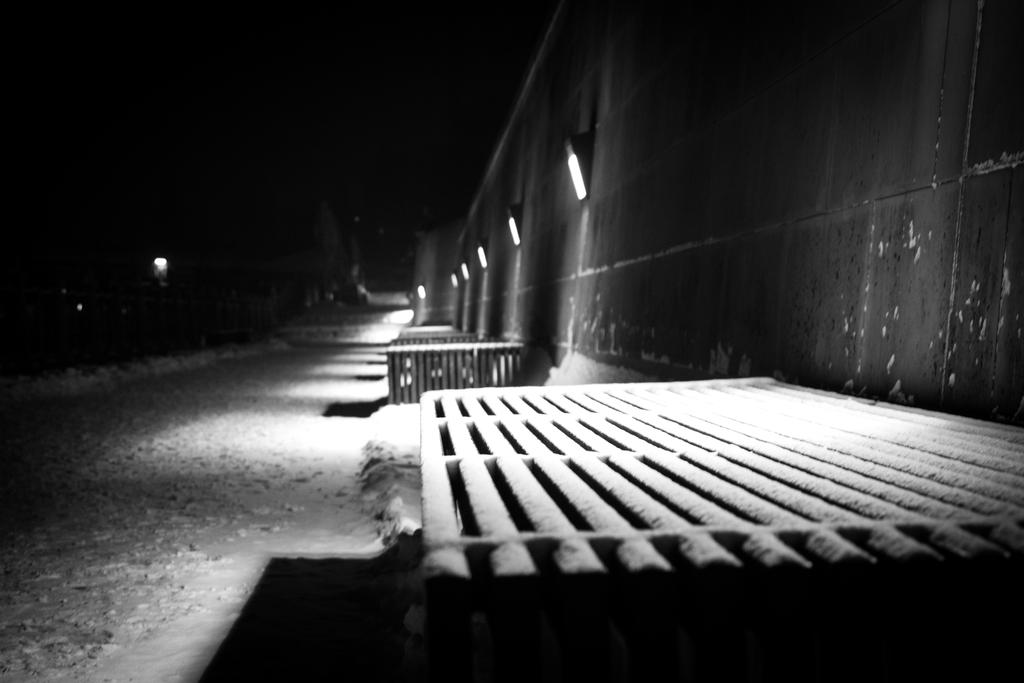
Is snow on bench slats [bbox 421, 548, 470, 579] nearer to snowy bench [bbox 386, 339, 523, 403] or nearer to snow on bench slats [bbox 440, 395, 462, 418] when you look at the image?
snow on bench slats [bbox 440, 395, 462, 418]

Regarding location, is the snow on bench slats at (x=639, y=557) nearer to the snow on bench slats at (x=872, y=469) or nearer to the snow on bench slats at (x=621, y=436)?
the snow on bench slats at (x=872, y=469)

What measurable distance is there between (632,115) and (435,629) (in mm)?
6435

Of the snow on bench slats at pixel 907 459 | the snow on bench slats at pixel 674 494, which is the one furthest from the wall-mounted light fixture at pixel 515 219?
the snow on bench slats at pixel 674 494

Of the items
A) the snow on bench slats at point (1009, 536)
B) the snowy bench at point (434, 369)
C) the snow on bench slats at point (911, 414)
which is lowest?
the snowy bench at point (434, 369)

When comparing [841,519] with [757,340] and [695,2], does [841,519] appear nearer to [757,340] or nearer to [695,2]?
[757,340]

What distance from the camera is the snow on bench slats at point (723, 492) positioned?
1.52 metres

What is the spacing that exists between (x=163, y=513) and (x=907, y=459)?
4.80m

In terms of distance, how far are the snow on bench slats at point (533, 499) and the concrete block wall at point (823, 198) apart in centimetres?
179

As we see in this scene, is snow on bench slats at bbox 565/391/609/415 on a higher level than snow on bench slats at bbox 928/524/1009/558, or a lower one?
lower

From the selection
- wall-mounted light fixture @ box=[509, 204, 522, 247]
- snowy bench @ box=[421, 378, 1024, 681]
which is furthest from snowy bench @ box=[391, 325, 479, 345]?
snowy bench @ box=[421, 378, 1024, 681]

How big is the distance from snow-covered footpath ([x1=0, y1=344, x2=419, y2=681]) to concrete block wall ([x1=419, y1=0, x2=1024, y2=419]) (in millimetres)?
2650

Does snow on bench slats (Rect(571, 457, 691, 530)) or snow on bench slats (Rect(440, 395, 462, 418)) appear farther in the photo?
snow on bench slats (Rect(440, 395, 462, 418))

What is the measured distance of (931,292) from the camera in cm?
274

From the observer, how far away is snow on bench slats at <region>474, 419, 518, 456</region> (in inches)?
91.8
